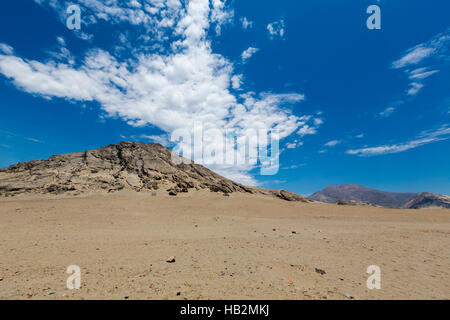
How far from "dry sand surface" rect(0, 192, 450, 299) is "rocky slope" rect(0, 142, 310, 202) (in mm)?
6283

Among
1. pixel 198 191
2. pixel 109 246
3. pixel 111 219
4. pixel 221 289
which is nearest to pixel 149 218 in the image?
pixel 111 219

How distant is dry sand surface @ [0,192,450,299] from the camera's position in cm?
549

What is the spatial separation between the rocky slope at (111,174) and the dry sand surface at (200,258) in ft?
20.6

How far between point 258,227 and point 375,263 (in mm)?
7867

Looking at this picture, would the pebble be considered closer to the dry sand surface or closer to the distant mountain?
the dry sand surface

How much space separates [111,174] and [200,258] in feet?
79.9

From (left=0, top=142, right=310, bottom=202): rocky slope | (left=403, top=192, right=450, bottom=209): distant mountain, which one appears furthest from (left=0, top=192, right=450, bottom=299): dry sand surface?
(left=403, top=192, right=450, bottom=209): distant mountain

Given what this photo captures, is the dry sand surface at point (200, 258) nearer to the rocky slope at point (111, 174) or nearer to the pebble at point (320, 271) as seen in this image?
the pebble at point (320, 271)

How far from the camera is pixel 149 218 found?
1698 centimetres

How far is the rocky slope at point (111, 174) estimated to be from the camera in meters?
23.5

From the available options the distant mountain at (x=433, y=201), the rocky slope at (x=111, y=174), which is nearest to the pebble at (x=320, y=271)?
the rocky slope at (x=111, y=174)

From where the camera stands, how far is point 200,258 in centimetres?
798

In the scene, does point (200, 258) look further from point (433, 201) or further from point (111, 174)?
point (433, 201)

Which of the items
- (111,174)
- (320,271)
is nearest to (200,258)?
(320,271)
